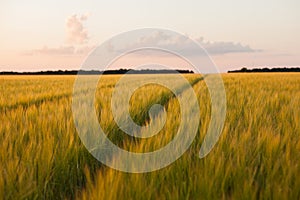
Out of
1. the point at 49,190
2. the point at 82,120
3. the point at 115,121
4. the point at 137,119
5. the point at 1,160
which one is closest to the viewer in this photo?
the point at 49,190

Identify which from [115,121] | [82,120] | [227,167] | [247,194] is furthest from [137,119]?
[247,194]

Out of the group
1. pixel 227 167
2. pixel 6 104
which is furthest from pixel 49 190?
pixel 6 104

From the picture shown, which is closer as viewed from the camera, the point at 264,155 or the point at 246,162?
the point at 246,162

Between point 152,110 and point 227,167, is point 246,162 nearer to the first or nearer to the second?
point 227,167

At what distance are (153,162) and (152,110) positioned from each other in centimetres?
263

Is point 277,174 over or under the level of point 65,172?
over

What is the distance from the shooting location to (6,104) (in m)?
4.80

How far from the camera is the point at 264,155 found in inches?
69.4

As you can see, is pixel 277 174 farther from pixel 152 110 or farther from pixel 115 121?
pixel 152 110

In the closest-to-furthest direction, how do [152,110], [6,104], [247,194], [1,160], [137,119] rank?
1. [247,194]
2. [1,160]
3. [137,119]
4. [152,110]
5. [6,104]

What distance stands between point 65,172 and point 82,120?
87 centimetres

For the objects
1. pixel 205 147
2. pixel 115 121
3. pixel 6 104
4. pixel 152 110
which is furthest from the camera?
pixel 6 104

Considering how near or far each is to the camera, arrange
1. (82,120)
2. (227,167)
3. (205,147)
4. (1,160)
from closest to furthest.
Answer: (227,167), (1,160), (205,147), (82,120)

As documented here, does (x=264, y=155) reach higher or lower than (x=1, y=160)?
higher
